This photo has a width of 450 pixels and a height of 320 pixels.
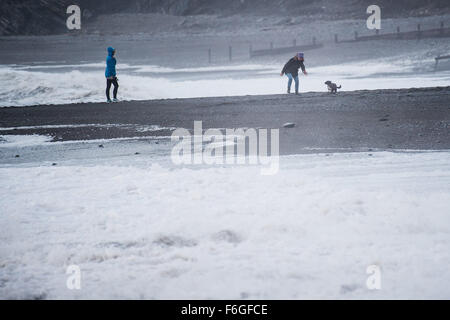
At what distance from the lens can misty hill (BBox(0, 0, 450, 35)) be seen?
9638cm

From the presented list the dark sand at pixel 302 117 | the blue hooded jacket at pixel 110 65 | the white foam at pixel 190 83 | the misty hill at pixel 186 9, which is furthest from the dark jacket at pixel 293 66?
the misty hill at pixel 186 9

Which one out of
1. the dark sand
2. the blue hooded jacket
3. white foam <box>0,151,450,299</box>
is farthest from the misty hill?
white foam <box>0,151,450,299</box>

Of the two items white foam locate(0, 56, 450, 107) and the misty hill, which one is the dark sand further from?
the misty hill

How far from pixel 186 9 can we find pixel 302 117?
111 m

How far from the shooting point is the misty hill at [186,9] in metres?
96.4

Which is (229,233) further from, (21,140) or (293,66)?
(293,66)

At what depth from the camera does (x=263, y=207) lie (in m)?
5.98

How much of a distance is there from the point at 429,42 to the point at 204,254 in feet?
128

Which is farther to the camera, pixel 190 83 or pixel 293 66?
pixel 190 83

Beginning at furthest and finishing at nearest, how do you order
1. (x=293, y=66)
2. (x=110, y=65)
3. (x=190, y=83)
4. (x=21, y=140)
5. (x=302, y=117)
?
1. (x=190, y=83)
2. (x=293, y=66)
3. (x=110, y=65)
4. (x=302, y=117)
5. (x=21, y=140)

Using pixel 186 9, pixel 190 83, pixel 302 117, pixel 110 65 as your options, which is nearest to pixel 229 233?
pixel 302 117

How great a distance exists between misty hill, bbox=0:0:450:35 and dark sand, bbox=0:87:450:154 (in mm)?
80185

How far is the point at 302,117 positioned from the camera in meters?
12.7
